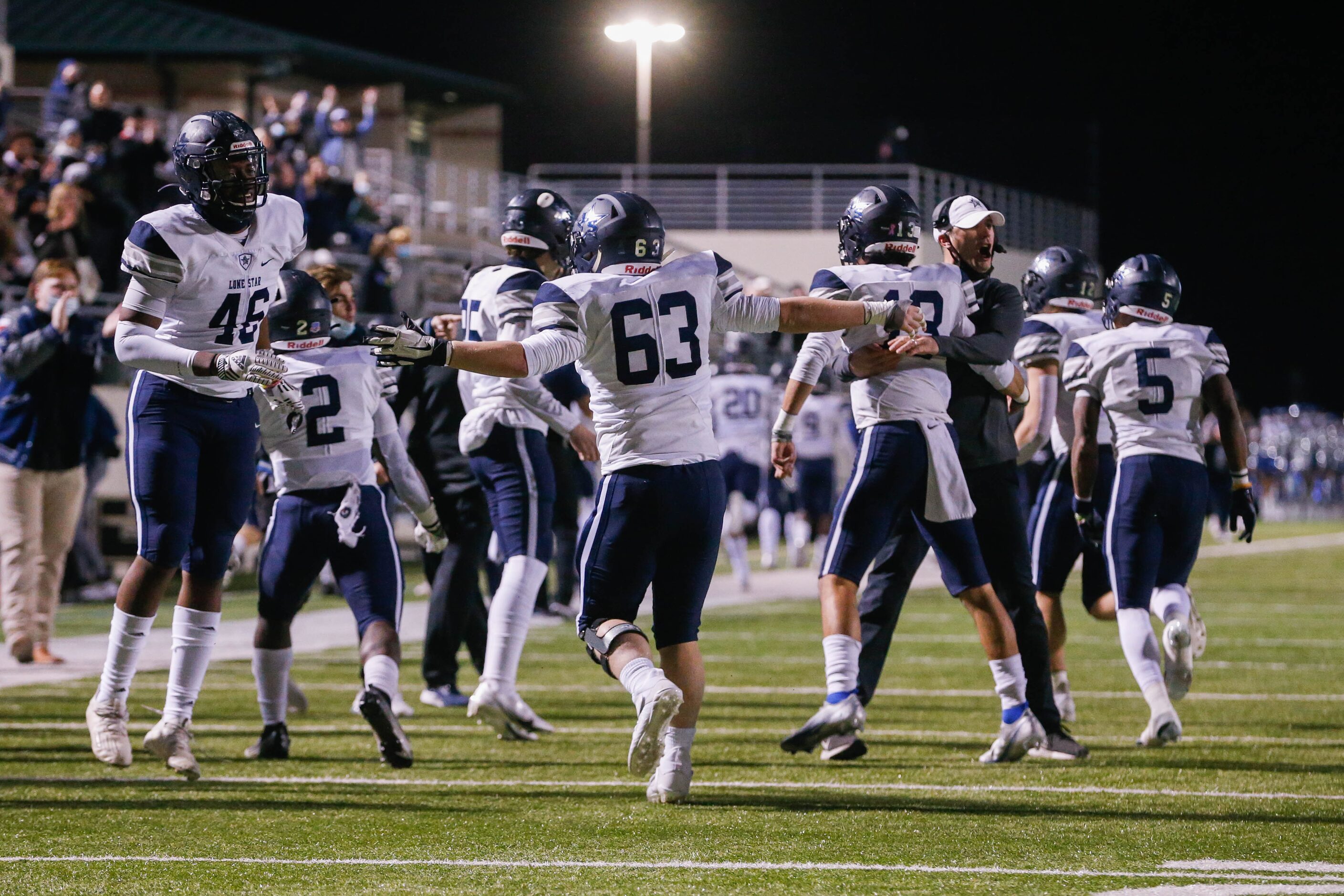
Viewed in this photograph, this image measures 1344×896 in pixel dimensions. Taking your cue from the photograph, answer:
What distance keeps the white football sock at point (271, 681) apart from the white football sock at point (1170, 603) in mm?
3207

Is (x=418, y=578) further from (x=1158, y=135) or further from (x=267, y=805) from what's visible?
(x=1158, y=135)

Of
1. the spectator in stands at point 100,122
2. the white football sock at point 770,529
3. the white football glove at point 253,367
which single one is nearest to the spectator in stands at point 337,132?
the spectator in stands at point 100,122

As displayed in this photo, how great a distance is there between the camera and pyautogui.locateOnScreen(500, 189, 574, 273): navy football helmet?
6828 millimetres

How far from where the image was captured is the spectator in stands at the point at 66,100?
1634 cm

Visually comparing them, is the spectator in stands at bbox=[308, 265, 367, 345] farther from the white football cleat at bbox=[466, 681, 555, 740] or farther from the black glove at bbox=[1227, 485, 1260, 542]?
the black glove at bbox=[1227, 485, 1260, 542]

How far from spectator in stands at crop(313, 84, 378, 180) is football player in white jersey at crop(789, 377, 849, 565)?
613 centimetres

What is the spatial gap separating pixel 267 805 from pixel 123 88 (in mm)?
22702

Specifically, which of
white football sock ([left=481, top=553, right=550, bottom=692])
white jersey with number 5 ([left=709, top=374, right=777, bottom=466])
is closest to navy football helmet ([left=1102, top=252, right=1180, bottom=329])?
white football sock ([left=481, top=553, right=550, bottom=692])

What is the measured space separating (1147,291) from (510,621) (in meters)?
2.72

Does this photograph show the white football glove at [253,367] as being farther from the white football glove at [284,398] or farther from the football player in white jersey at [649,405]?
the football player in white jersey at [649,405]

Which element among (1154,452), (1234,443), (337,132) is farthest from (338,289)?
(337,132)

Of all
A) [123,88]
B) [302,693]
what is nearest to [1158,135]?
[123,88]

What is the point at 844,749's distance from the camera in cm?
622

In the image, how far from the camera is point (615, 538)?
198 inches
